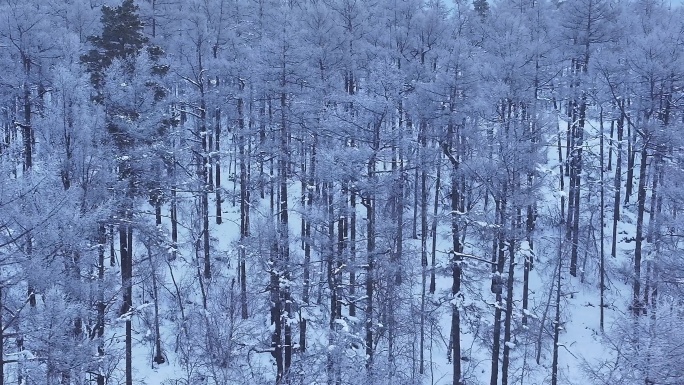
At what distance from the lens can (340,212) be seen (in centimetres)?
1916

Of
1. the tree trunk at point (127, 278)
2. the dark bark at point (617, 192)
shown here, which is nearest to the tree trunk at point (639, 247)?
the dark bark at point (617, 192)

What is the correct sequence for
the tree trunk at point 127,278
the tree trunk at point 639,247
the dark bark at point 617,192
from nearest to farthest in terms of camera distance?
1. the tree trunk at point 127,278
2. the tree trunk at point 639,247
3. the dark bark at point 617,192

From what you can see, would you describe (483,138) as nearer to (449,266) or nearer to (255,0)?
(449,266)

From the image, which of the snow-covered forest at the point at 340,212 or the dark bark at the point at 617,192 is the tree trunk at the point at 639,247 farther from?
the dark bark at the point at 617,192

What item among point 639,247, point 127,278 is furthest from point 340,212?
point 639,247

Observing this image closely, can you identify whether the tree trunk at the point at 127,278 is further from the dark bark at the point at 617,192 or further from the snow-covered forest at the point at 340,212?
the dark bark at the point at 617,192

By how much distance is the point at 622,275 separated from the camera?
1039 inches

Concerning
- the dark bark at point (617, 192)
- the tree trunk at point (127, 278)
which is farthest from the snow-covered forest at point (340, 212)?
the dark bark at point (617, 192)

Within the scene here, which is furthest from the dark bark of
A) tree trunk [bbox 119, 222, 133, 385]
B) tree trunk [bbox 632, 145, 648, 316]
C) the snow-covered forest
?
tree trunk [bbox 119, 222, 133, 385]

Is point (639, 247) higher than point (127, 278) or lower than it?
higher

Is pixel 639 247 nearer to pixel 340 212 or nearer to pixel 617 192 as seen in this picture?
pixel 617 192

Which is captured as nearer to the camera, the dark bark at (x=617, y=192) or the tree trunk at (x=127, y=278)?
the tree trunk at (x=127, y=278)

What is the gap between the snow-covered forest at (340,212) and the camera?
55.8ft

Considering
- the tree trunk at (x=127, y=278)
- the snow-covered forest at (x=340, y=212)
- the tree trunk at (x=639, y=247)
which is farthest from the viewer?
the tree trunk at (x=639, y=247)
